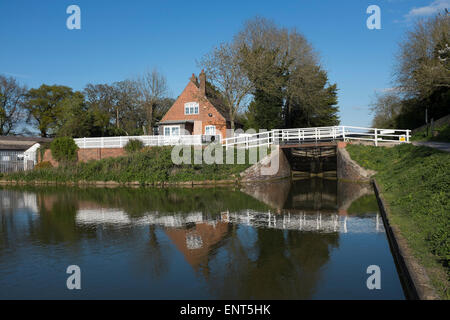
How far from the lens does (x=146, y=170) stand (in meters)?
26.1

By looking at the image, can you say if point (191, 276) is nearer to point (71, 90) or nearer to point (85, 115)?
point (85, 115)

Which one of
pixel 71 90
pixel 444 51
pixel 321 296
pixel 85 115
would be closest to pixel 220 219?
pixel 321 296

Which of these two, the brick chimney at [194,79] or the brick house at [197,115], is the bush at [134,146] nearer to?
the brick house at [197,115]

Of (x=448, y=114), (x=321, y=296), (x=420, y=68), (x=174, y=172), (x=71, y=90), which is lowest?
(x=321, y=296)

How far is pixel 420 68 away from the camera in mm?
32406

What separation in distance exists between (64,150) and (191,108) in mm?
13931

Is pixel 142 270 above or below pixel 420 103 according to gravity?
below

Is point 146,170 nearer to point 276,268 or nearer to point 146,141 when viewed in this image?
point 146,141

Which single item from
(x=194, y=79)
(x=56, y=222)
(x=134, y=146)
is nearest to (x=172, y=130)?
(x=194, y=79)

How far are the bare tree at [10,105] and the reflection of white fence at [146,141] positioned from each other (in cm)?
3189

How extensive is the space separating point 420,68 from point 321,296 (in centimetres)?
3324

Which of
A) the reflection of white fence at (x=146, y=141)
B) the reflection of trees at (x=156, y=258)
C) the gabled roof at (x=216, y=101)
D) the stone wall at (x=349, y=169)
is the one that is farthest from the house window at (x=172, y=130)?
the reflection of trees at (x=156, y=258)

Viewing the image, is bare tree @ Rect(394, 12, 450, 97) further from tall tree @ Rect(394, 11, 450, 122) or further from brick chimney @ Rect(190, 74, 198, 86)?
brick chimney @ Rect(190, 74, 198, 86)

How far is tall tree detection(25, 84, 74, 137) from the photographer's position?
57.6 meters
